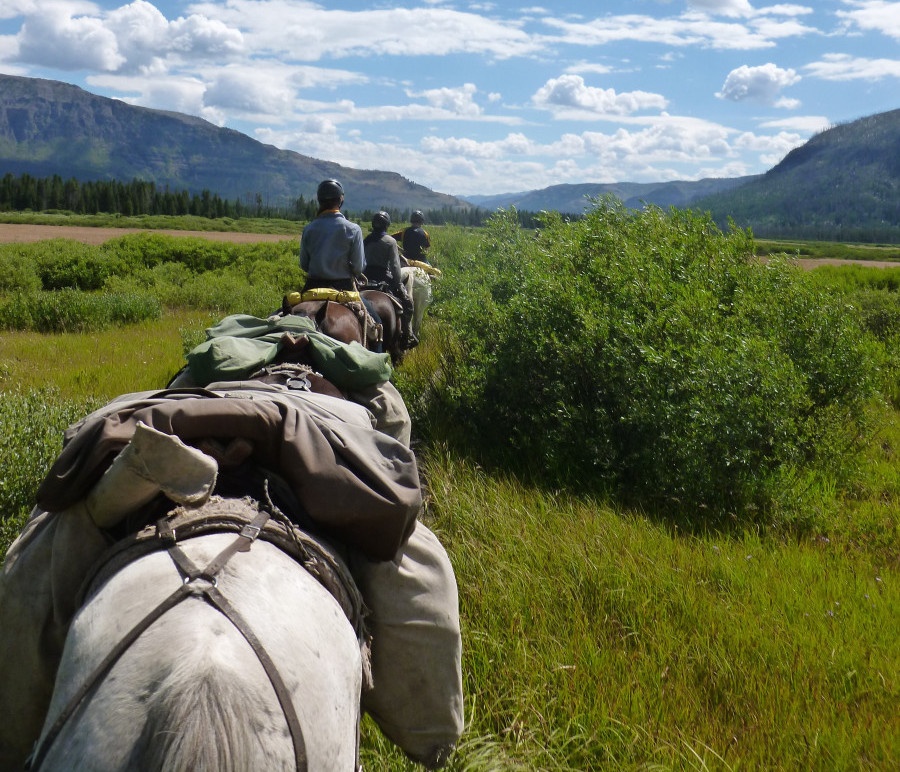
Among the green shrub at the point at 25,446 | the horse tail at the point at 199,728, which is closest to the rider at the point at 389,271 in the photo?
the green shrub at the point at 25,446

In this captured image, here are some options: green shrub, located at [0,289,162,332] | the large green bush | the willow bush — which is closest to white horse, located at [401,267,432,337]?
the willow bush

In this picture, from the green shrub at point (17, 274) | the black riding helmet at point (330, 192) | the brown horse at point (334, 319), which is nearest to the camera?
the brown horse at point (334, 319)

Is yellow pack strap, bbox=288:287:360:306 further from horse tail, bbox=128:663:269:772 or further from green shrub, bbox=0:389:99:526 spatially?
horse tail, bbox=128:663:269:772

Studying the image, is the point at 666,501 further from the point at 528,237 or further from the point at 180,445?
the point at 528,237

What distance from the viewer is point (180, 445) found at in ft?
6.31

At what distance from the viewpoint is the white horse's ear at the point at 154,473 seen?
6.29 ft

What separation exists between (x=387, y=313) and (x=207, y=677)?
883 centimetres

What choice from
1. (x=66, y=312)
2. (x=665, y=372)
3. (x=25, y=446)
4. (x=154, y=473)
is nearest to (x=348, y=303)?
(x=665, y=372)

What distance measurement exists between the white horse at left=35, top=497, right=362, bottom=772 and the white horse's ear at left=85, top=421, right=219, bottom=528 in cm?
14

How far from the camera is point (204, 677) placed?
1593 millimetres

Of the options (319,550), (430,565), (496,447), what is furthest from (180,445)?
(496,447)

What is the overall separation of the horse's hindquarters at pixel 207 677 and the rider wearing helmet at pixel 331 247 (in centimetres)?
710

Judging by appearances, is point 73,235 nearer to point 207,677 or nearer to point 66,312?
point 66,312

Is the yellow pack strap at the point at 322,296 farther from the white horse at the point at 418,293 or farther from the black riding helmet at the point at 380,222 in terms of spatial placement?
the white horse at the point at 418,293
